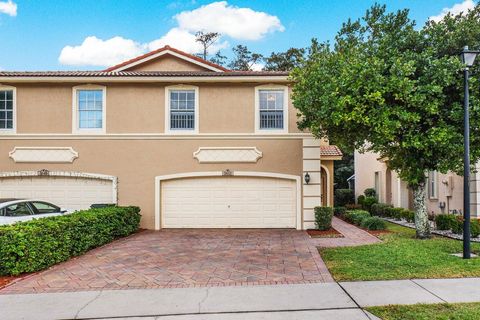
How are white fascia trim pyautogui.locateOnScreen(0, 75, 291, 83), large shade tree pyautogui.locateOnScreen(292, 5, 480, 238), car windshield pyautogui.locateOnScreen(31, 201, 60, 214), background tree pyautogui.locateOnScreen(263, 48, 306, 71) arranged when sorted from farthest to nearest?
background tree pyautogui.locateOnScreen(263, 48, 306, 71) → white fascia trim pyautogui.locateOnScreen(0, 75, 291, 83) → car windshield pyautogui.locateOnScreen(31, 201, 60, 214) → large shade tree pyautogui.locateOnScreen(292, 5, 480, 238)

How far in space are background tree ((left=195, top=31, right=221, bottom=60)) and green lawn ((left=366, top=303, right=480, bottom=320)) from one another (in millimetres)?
35818

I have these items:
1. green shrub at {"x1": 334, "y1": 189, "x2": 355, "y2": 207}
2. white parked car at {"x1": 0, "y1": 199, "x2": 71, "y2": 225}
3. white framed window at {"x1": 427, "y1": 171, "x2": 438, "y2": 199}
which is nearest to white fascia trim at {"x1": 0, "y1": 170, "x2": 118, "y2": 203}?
white parked car at {"x1": 0, "y1": 199, "x2": 71, "y2": 225}

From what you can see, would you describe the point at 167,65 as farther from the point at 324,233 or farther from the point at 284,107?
the point at 324,233

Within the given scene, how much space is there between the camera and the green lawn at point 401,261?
7.20m

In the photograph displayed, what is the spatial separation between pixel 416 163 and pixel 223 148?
22.4ft

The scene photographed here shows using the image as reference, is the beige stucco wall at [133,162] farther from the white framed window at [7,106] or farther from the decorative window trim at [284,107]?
the decorative window trim at [284,107]

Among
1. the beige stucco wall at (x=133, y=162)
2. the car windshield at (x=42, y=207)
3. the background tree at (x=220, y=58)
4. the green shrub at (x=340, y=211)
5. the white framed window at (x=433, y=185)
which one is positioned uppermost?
the background tree at (x=220, y=58)

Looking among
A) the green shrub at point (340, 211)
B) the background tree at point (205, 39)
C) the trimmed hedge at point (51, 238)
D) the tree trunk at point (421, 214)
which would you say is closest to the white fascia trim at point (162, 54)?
the trimmed hedge at point (51, 238)

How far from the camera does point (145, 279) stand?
7352 millimetres

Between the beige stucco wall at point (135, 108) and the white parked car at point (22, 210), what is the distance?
3.71 metres

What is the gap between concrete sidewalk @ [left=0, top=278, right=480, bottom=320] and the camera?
5426 millimetres

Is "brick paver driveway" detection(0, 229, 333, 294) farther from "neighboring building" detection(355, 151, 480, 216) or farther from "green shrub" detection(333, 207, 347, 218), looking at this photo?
"green shrub" detection(333, 207, 347, 218)

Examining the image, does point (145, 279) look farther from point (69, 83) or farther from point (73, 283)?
point (69, 83)

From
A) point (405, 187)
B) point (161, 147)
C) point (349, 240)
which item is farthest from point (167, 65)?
point (405, 187)
